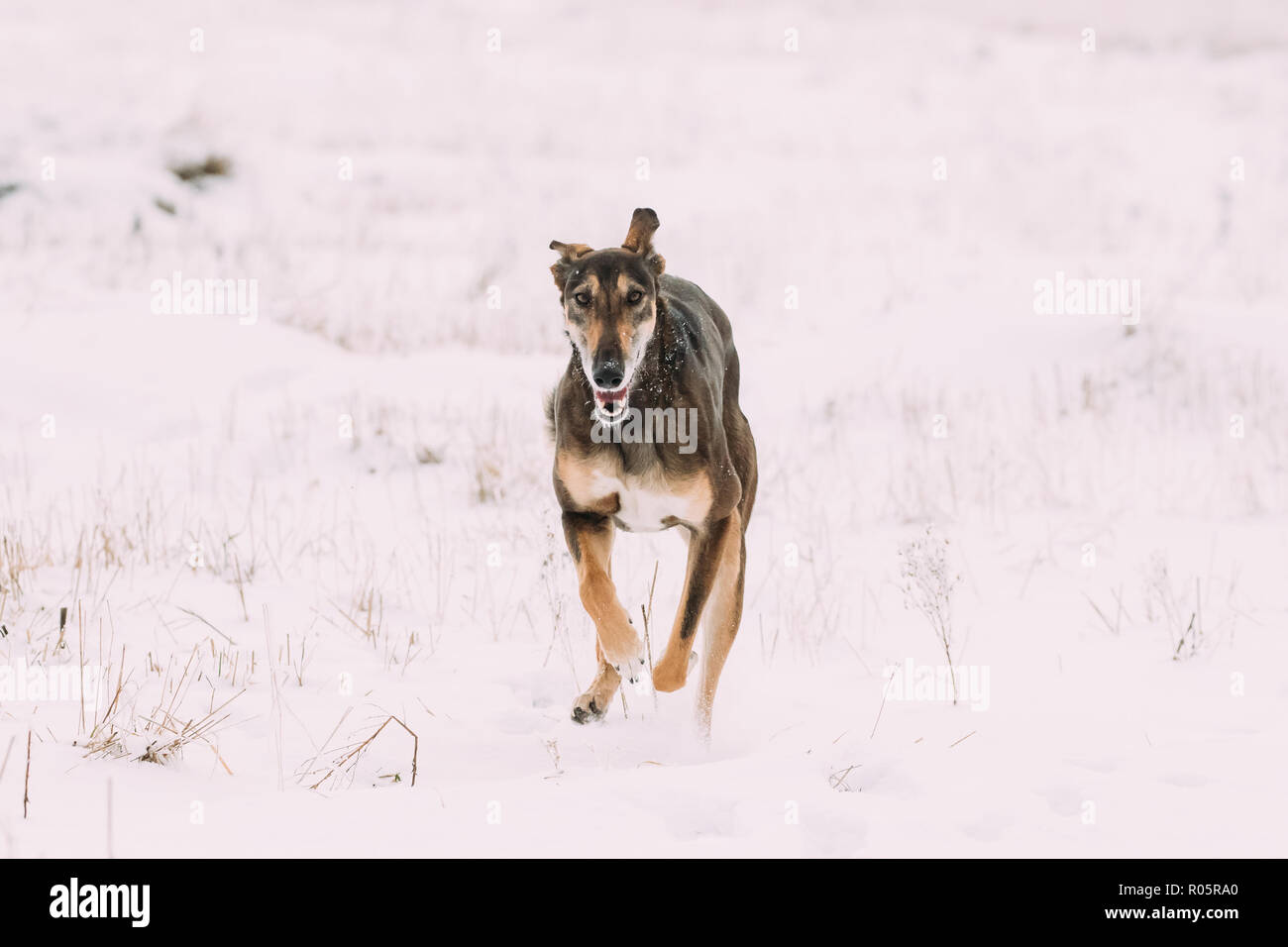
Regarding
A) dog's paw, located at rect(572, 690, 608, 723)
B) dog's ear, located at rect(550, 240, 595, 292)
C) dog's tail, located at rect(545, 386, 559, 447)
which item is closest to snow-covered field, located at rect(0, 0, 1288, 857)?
dog's paw, located at rect(572, 690, 608, 723)

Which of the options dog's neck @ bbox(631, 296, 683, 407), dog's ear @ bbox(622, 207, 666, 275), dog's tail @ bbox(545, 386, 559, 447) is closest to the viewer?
dog's neck @ bbox(631, 296, 683, 407)

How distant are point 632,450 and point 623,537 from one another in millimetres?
3174

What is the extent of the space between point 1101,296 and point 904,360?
2.95 meters

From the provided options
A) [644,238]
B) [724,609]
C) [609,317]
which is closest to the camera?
[609,317]

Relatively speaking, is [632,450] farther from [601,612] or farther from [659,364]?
[601,612]

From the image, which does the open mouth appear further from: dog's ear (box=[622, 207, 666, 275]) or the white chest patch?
dog's ear (box=[622, 207, 666, 275])

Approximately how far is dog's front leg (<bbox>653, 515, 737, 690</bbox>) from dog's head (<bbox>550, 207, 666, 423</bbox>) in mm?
623

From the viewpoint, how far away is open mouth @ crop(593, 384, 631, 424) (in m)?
4.05

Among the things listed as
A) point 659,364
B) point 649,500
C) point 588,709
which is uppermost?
point 659,364

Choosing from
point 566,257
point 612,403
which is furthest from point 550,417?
point 612,403

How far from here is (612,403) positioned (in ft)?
13.6

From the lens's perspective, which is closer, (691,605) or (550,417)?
(691,605)

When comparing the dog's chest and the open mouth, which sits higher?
the open mouth
